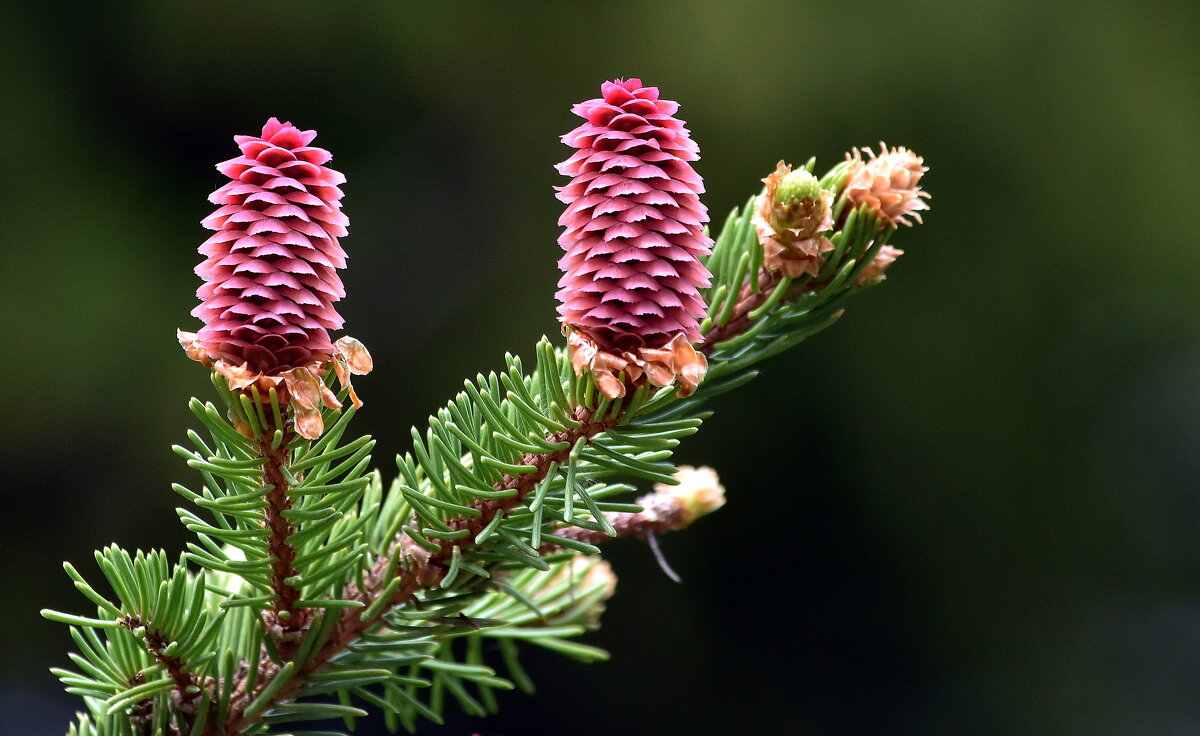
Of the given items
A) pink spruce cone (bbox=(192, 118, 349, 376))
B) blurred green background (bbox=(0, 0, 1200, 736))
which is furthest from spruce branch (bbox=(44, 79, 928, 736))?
blurred green background (bbox=(0, 0, 1200, 736))

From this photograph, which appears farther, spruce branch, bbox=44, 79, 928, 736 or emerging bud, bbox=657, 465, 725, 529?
emerging bud, bbox=657, 465, 725, 529

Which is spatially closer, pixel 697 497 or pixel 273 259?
pixel 273 259

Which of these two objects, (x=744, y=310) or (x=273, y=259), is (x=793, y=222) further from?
(x=273, y=259)

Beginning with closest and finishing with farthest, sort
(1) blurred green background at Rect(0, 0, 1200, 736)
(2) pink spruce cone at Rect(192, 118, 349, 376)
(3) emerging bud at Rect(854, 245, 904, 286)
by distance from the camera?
1. (2) pink spruce cone at Rect(192, 118, 349, 376)
2. (3) emerging bud at Rect(854, 245, 904, 286)
3. (1) blurred green background at Rect(0, 0, 1200, 736)

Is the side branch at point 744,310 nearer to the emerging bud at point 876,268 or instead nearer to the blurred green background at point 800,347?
the emerging bud at point 876,268

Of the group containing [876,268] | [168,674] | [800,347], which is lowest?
[168,674]

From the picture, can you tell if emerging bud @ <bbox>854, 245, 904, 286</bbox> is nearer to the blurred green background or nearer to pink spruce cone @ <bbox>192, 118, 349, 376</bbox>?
pink spruce cone @ <bbox>192, 118, 349, 376</bbox>

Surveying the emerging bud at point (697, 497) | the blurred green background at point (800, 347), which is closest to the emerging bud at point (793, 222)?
the emerging bud at point (697, 497)

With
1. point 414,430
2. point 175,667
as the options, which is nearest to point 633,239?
point 414,430
